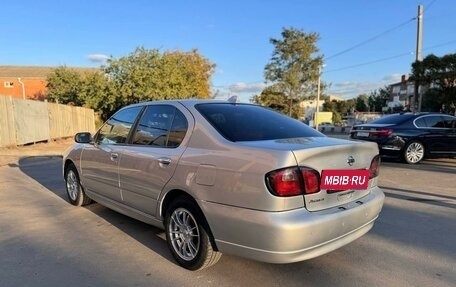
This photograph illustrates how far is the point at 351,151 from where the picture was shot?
13.3 ft

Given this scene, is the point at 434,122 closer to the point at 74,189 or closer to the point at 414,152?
the point at 414,152

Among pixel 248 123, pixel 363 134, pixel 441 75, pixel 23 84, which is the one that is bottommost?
pixel 363 134

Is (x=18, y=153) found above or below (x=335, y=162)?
below

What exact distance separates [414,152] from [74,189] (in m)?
9.62

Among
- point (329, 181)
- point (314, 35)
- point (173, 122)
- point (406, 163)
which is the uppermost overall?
point (314, 35)

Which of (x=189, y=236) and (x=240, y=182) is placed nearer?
(x=240, y=182)

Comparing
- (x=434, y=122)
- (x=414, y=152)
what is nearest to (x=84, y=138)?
(x=414, y=152)

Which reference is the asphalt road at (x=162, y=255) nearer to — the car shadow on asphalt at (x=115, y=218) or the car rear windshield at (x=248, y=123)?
the car shadow on asphalt at (x=115, y=218)

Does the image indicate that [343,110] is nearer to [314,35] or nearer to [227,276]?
[314,35]

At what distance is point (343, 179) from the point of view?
3902 mm

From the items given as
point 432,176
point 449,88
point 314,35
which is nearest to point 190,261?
point 432,176

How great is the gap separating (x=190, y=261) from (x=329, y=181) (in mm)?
1533

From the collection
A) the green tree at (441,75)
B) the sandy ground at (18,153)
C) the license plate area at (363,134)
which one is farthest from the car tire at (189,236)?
the green tree at (441,75)

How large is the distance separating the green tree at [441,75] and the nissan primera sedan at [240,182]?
814 inches
